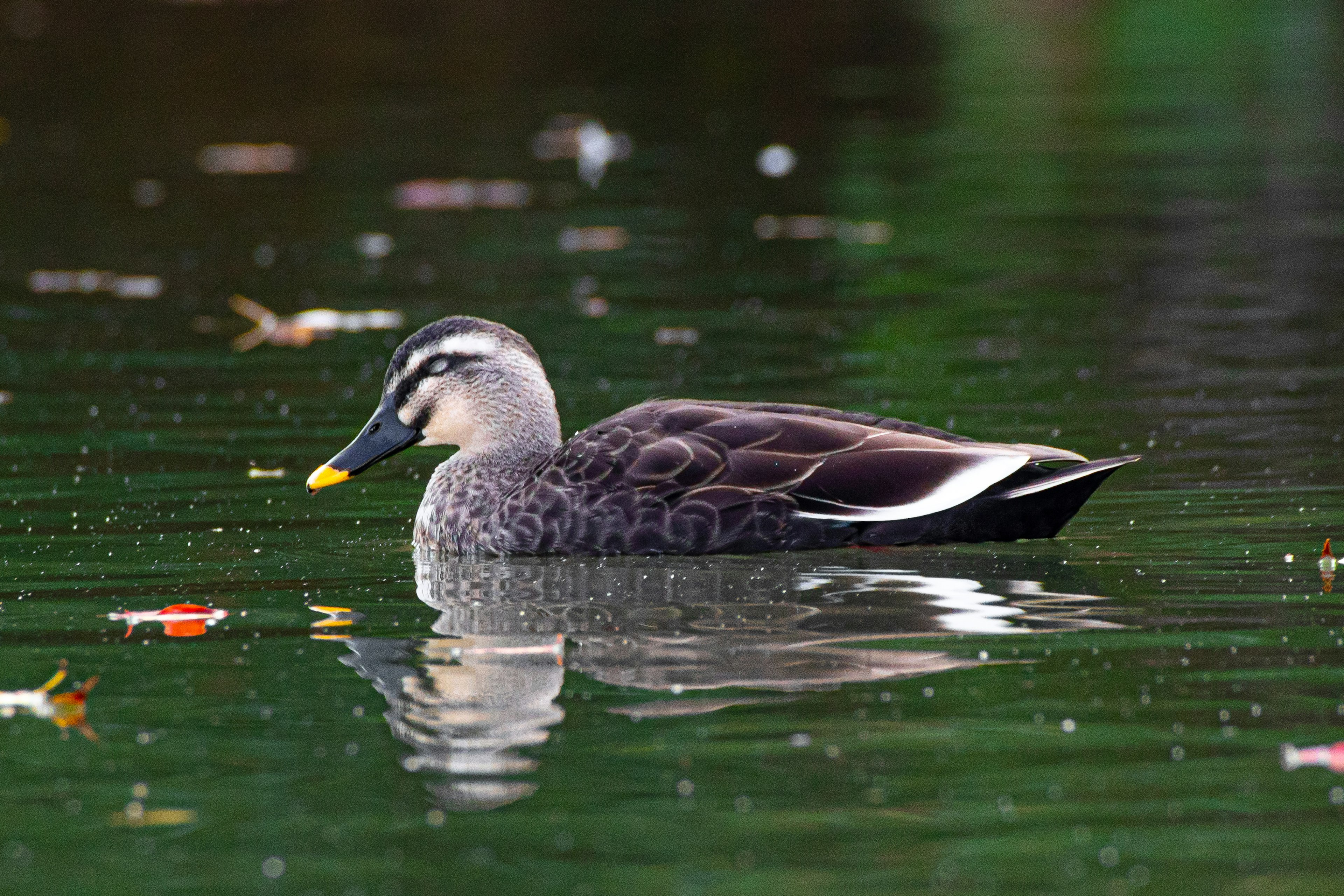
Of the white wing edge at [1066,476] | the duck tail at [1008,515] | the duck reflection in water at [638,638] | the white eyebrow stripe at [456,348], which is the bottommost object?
the duck reflection in water at [638,638]

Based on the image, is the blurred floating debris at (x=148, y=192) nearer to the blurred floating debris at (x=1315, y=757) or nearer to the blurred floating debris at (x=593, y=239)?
the blurred floating debris at (x=593, y=239)

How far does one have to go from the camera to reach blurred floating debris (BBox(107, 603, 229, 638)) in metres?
6.99

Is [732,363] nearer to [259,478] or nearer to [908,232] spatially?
[259,478]

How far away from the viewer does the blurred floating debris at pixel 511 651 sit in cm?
653

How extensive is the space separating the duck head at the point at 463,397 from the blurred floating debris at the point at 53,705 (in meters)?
2.84

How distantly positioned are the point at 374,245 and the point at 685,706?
12.1 m

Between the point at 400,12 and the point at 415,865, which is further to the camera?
the point at 400,12

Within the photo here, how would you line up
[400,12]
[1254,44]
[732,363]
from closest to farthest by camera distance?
[732,363]
[1254,44]
[400,12]

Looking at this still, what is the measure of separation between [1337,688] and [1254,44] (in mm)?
28715

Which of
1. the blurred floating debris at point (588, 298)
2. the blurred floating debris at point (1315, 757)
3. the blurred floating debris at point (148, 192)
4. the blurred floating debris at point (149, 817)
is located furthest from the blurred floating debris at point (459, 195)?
the blurred floating debris at point (1315, 757)

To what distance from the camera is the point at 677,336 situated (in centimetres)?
1314

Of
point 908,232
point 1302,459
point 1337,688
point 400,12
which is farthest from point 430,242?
point 400,12

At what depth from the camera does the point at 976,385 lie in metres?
11.3

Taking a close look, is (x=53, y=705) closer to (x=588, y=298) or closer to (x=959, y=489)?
(x=959, y=489)
